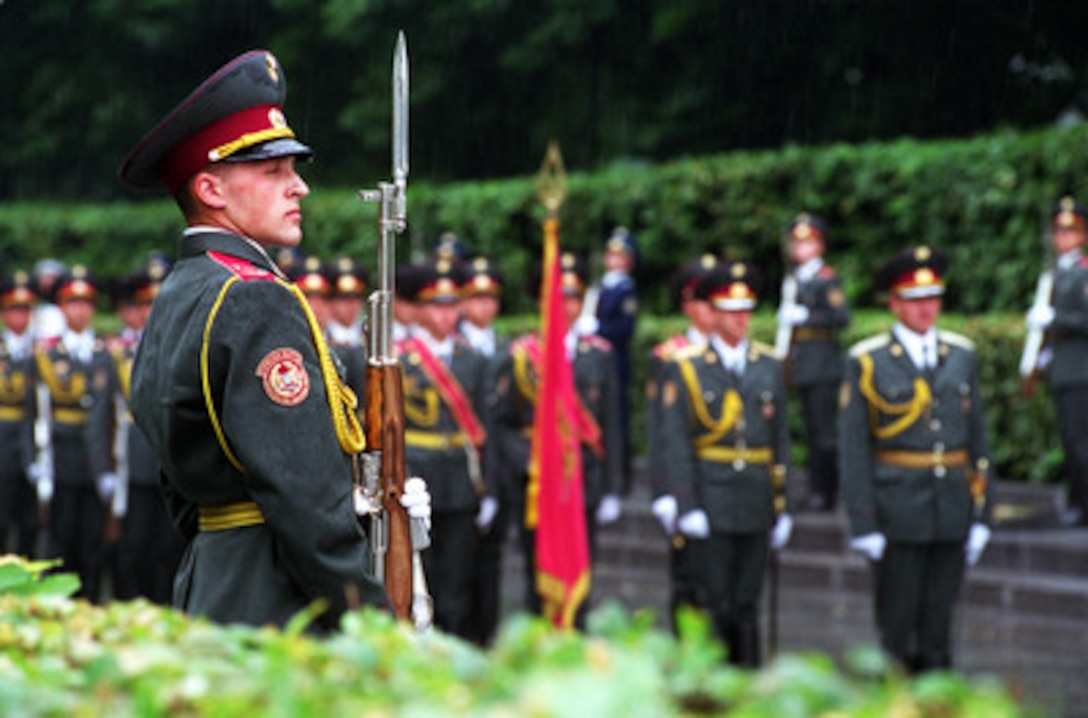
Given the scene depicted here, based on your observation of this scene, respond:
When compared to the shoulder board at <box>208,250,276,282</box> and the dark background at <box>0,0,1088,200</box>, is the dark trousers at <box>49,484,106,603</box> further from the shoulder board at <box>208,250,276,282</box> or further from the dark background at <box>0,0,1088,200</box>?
the dark background at <box>0,0,1088,200</box>

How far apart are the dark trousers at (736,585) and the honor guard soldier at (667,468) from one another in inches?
4.5

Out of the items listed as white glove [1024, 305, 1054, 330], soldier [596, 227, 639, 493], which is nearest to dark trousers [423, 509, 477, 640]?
white glove [1024, 305, 1054, 330]

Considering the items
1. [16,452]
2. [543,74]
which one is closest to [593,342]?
[16,452]

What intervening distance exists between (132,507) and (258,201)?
8092 mm

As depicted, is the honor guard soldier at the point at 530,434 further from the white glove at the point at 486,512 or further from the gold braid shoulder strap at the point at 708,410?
the gold braid shoulder strap at the point at 708,410

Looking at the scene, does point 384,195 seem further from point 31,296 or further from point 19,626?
point 31,296

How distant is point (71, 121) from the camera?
92.0ft

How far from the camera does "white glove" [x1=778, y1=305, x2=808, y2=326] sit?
1419 cm

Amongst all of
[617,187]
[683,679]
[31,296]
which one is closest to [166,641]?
[683,679]

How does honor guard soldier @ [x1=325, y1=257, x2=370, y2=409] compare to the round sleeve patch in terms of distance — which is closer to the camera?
the round sleeve patch

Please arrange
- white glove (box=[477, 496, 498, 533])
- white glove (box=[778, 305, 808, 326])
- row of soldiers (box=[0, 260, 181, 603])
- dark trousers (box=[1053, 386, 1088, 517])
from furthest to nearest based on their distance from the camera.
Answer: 1. white glove (box=[778, 305, 808, 326])
2. dark trousers (box=[1053, 386, 1088, 517])
3. row of soldiers (box=[0, 260, 181, 603])
4. white glove (box=[477, 496, 498, 533])

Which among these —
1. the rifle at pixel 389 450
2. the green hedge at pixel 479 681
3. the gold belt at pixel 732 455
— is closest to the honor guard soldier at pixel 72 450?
the gold belt at pixel 732 455

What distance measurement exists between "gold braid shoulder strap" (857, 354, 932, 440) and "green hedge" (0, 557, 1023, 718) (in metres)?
6.48

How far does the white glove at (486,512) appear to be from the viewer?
1074cm
